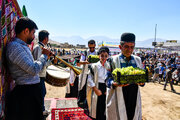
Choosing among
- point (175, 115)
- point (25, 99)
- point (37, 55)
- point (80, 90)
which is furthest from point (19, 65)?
point (175, 115)

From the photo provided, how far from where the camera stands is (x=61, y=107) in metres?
4.76

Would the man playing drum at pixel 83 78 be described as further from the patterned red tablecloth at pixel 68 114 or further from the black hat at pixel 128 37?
the black hat at pixel 128 37

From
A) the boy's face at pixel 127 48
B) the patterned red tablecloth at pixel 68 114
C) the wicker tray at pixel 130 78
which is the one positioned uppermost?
the boy's face at pixel 127 48

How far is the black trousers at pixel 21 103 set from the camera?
1.99m

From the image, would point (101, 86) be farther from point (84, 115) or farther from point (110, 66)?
point (84, 115)

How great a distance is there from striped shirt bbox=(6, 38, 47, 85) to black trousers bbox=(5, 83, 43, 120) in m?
0.13

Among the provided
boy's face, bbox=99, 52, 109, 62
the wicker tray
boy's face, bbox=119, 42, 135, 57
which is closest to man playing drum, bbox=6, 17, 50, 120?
the wicker tray

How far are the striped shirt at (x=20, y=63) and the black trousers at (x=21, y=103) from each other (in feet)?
0.41

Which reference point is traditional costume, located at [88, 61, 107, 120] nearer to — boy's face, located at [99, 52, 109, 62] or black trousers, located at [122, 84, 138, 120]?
boy's face, located at [99, 52, 109, 62]

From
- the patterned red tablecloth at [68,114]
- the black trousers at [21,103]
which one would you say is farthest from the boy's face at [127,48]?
the patterned red tablecloth at [68,114]

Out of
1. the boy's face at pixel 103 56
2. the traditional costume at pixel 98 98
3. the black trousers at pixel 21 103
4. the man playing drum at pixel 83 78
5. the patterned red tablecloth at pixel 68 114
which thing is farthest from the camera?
the man playing drum at pixel 83 78

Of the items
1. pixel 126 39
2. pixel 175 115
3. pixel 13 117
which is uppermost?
pixel 126 39

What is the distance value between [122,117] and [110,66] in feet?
3.16

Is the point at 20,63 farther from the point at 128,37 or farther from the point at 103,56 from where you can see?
the point at 103,56
